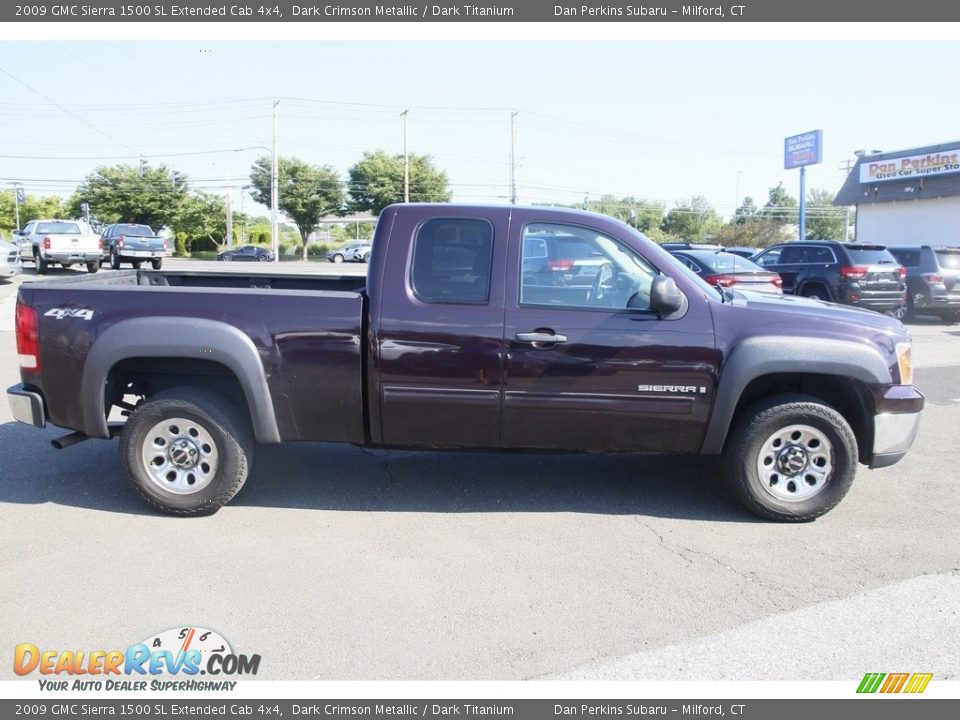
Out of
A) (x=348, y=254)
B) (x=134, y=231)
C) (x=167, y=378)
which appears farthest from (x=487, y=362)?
(x=348, y=254)

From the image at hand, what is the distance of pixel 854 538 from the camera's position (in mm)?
4770

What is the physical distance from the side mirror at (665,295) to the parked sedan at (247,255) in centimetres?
5106

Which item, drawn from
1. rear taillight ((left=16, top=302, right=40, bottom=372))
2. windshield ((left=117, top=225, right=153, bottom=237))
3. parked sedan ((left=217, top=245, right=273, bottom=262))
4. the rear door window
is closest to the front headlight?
rear taillight ((left=16, top=302, right=40, bottom=372))

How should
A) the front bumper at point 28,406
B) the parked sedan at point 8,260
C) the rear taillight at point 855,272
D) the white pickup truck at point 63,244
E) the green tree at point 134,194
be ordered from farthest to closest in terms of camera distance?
the green tree at point 134,194 < the white pickup truck at point 63,244 < the parked sedan at point 8,260 < the rear taillight at point 855,272 < the front bumper at point 28,406

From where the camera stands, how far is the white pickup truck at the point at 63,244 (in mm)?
24453

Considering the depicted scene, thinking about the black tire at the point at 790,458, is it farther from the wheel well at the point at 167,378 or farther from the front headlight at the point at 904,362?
the wheel well at the point at 167,378

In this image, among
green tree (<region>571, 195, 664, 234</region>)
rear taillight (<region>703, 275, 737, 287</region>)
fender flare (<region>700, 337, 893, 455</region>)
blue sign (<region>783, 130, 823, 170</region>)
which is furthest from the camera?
green tree (<region>571, 195, 664, 234</region>)

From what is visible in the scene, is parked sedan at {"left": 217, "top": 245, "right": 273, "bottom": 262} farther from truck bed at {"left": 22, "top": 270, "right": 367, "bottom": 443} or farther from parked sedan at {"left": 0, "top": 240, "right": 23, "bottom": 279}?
truck bed at {"left": 22, "top": 270, "right": 367, "bottom": 443}

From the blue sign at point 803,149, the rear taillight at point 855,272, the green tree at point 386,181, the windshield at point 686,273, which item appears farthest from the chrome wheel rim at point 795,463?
the green tree at point 386,181

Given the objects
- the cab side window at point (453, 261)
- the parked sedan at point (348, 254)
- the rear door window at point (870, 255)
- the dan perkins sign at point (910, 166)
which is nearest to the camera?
the cab side window at point (453, 261)

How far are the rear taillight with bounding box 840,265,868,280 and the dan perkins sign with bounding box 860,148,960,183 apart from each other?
17484 mm

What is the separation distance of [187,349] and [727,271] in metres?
10.7

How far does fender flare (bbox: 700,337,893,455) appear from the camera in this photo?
473 centimetres

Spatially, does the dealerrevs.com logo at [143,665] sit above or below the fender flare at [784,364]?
below
